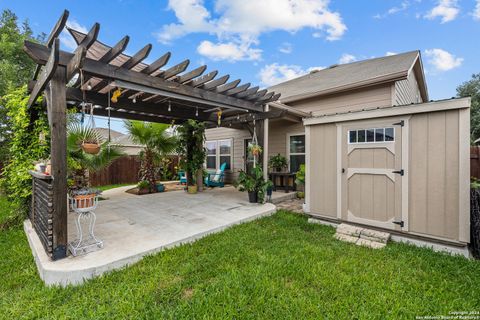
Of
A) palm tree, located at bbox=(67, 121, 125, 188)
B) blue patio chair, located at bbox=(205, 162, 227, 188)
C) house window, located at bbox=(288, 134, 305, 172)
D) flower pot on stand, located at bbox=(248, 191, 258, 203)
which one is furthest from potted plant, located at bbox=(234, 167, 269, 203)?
blue patio chair, located at bbox=(205, 162, 227, 188)

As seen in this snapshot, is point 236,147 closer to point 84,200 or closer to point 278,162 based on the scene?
point 278,162

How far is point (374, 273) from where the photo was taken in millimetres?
2391

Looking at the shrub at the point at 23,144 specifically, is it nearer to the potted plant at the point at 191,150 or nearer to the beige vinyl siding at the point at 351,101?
the potted plant at the point at 191,150

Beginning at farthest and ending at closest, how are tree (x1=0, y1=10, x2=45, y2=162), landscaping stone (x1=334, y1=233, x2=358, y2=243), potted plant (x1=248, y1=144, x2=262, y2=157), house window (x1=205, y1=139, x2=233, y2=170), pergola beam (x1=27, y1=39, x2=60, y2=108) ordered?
house window (x1=205, y1=139, x2=233, y2=170)
tree (x1=0, y1=10, x2=45, y2=162)
potted plant (x1=248, y1=144, x2=262, y2=157)
landscaping stone (x1=334, y1=233, x2=358, y2=243)
pergola beam (x1=27, y1=39, x2=60, y2=108)

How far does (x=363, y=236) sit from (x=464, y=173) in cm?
154

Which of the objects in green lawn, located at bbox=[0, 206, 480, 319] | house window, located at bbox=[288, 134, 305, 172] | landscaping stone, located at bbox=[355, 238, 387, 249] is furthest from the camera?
house window, located at bbox=[288, 134, 305, 172]

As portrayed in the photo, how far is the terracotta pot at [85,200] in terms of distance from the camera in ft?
8.75

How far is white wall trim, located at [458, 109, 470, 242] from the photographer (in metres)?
2.77

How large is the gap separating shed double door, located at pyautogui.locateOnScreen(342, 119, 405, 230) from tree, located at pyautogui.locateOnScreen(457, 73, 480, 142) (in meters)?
18.7

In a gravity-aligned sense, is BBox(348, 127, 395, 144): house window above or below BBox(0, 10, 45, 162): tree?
below

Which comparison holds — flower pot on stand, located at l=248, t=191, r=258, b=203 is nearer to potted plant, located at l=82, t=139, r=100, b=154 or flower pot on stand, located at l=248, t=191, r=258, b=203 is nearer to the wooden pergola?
the wooden pergola

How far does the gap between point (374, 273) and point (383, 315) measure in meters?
0.66

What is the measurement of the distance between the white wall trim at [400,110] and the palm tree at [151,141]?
16.2 ft

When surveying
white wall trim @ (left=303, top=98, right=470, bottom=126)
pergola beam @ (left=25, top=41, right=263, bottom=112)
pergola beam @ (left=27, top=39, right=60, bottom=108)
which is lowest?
white wall trim @ (left=303, top=98, right=470, bottom=126)
